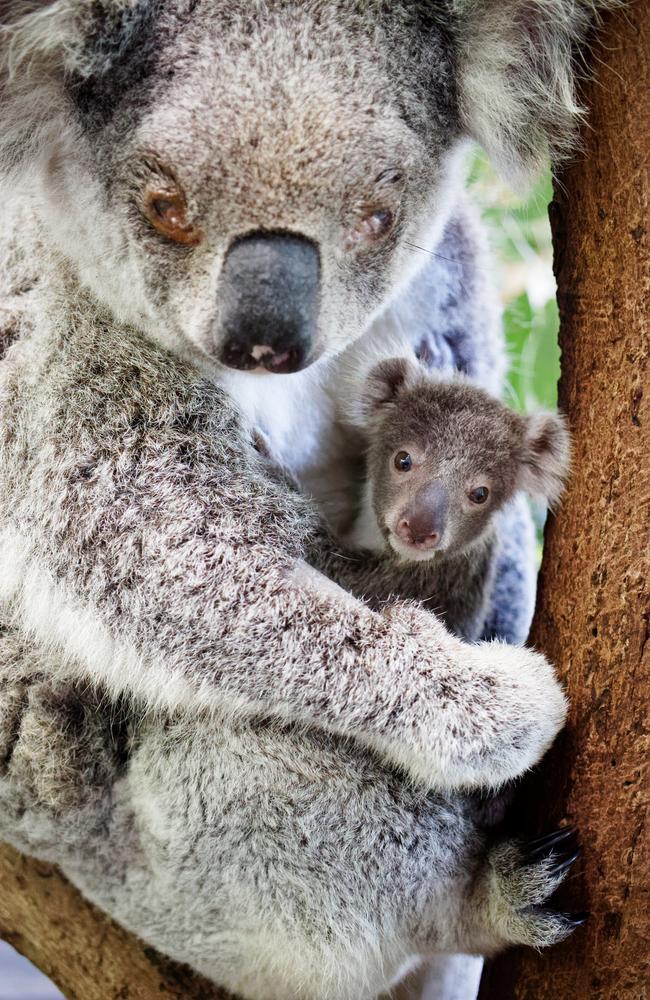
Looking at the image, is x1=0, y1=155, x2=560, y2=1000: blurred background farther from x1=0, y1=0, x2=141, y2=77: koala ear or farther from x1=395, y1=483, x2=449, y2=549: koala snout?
x1=0, y1=0, x2=141, y2=77: koala ear

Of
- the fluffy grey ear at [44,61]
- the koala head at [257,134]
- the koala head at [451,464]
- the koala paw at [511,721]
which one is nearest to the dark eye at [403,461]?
the koala head at [451,464]

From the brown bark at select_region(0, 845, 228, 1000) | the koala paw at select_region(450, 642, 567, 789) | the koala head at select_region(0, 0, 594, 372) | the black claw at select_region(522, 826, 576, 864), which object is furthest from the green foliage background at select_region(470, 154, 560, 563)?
the brown bark at select_region(0, 845, 228, 1000)

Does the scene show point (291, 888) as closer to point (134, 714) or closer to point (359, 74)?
point (134, 714)

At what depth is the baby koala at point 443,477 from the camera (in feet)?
8.76

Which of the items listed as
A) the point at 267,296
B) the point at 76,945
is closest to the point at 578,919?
the point at 267,296

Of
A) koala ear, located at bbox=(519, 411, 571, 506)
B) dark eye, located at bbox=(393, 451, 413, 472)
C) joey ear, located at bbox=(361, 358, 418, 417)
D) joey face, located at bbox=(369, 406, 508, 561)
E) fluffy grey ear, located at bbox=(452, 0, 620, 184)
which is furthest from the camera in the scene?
joey ear, located at bbox=(361, 358, 418, 417)

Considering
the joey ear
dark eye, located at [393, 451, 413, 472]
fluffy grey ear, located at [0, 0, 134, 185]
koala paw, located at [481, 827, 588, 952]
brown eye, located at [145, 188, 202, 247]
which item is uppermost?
fluffy grey ear, located at [0, 0, 134, 185]

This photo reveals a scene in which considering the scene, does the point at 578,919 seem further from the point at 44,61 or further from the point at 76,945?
the point at 44,61

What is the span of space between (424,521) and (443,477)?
0.18m

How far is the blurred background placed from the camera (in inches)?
140

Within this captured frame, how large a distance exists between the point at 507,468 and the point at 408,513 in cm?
36

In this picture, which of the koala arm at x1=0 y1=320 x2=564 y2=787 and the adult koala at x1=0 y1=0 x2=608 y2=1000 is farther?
the koala arm at x1=0 y1=320 x2=564 y2=787

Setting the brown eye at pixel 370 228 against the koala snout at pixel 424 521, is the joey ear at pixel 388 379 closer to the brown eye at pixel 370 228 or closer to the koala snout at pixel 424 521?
the koala snout at pixel 424 521

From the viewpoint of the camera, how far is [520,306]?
3.75 meters
